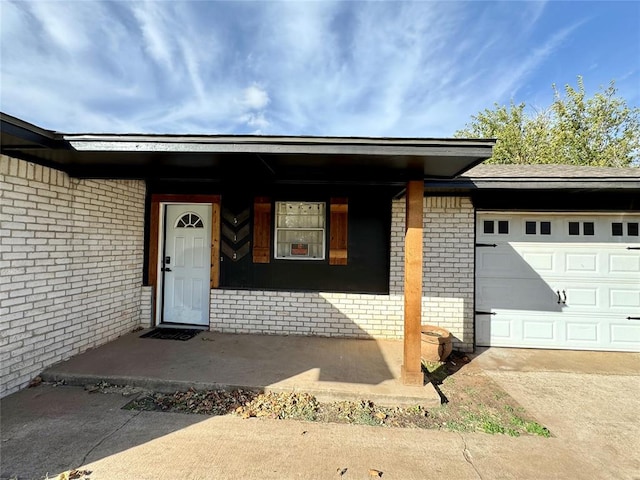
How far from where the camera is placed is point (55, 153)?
2.99m

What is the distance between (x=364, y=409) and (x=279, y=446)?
0.94 m

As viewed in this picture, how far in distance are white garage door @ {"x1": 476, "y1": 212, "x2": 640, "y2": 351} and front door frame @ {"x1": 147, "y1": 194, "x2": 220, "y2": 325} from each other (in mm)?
4464

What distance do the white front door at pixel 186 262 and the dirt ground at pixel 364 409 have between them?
2.03 meters

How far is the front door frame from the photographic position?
16.5ft

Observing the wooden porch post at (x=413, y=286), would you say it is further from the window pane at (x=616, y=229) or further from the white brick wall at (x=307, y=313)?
the window pane at (x=616, y=229)

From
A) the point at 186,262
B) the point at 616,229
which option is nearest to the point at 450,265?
the point at 616,229

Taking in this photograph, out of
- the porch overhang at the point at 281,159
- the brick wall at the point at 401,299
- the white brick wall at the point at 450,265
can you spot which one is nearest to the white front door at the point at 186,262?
the brick wall at the point at 401,299

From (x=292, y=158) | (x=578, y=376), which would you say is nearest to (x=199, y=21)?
(x=292, y=158)

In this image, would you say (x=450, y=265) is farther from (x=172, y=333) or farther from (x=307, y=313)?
(x=172, y=333)

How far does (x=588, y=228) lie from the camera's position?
15.4ft

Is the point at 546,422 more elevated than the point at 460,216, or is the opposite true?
the point at 460,216

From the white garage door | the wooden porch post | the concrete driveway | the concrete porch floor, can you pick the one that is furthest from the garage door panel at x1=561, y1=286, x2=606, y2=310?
the wooden porch post

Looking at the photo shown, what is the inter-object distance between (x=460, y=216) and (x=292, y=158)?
10.5 feet

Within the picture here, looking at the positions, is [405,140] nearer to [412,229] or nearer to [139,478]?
[412,229]
